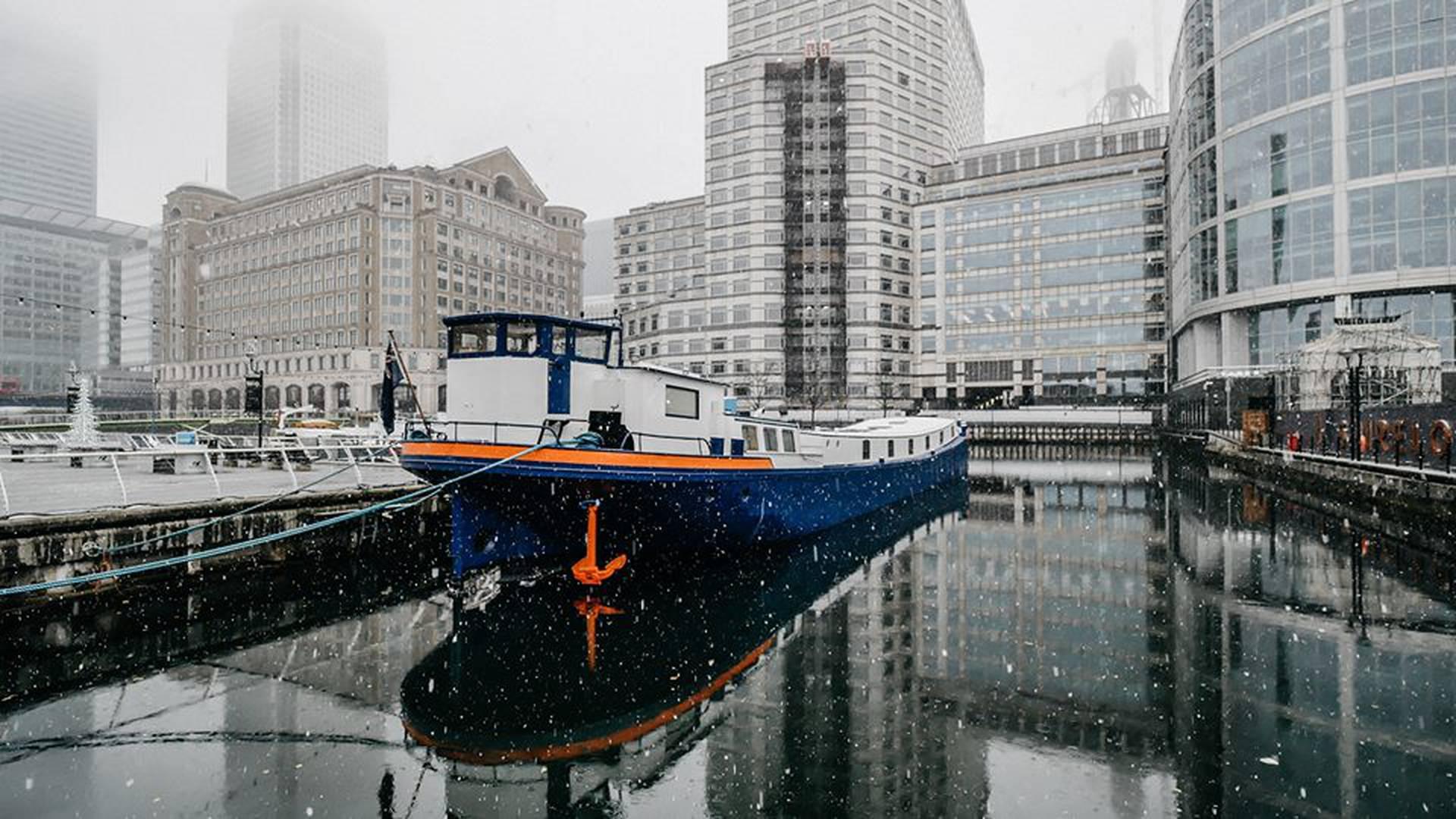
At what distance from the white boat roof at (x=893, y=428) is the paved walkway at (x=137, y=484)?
44.0 feet

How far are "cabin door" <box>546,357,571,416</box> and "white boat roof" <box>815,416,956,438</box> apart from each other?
9.13 metres

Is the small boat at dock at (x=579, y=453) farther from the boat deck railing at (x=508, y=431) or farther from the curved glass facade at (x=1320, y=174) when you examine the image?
the curved glass facade at (x=1320, y=174)

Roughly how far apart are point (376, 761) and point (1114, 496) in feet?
87.8

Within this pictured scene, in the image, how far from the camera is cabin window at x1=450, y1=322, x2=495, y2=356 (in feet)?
48.8

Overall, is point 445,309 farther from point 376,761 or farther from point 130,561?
point 376,761

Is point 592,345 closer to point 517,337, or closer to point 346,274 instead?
point 517,337

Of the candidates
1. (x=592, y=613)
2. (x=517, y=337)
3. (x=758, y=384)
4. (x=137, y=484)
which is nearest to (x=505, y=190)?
(x=758, y=384)

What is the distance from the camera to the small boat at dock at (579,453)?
13.5 metres

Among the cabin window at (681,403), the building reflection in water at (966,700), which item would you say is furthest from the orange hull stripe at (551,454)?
the building reflection in water at (966,700)

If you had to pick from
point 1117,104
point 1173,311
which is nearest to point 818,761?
point 1173,311

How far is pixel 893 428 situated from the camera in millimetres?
29141

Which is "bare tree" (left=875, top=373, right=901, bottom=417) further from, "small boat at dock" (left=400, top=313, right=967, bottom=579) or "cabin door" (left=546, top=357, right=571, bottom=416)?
"cabin door" (left=546, top=357, right=571, bottom=416)

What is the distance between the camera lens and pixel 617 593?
44.5 ft

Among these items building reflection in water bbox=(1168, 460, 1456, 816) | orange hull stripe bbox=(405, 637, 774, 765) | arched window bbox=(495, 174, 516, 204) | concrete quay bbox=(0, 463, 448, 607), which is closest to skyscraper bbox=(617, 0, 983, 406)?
arched window bbox=(495, 174, 516, 204)
